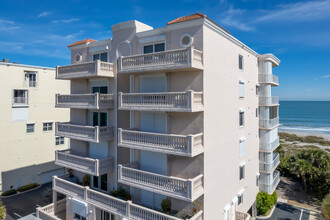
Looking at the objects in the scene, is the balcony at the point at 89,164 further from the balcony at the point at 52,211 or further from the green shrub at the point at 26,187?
the green shrub at the point at 26,187

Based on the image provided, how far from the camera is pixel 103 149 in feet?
58.0

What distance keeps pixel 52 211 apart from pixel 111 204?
7558mm

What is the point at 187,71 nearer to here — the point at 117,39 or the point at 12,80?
the point at 117,39

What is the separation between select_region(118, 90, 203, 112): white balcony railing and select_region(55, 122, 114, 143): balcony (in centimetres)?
298

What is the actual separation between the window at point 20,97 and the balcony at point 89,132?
11.7 meters

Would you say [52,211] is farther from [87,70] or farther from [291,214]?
[291,214]

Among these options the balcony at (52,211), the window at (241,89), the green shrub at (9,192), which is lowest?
the green shrub at (9,192)

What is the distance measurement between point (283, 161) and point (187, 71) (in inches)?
1074

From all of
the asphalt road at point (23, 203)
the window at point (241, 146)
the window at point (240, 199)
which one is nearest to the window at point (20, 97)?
the asphalt road at point (23, 203)

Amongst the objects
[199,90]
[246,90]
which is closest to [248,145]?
[246,90]

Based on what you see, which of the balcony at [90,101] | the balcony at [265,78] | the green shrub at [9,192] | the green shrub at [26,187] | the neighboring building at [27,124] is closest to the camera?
the balcony at [90,101]

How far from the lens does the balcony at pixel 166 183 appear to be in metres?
11.8

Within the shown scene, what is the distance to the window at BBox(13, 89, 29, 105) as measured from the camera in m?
25.6

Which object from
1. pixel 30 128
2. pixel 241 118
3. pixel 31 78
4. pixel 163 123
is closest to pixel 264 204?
pixel 241 118
